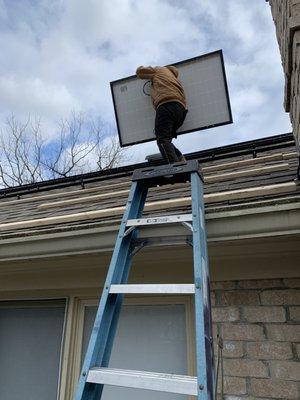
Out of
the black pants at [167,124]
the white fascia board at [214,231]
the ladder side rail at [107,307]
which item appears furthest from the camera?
the black pants at [167,124]

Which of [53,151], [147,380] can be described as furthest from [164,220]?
[53,151]

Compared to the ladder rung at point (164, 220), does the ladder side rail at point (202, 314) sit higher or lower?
lower

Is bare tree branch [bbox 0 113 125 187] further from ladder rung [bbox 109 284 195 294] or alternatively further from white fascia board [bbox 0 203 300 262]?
ladder rung [bbox 109 284 195 294]

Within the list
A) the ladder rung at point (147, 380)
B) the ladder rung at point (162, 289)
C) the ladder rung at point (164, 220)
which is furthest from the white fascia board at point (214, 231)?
the ladder rung at point (147, 380)

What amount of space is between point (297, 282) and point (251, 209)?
688mm

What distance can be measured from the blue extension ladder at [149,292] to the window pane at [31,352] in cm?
137

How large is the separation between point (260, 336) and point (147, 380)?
115 centimetres

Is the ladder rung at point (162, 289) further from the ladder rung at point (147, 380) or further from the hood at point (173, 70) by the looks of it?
the hood at point (173, 70)

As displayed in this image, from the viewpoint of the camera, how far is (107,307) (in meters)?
1.64

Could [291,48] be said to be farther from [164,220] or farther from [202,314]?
[202,314]

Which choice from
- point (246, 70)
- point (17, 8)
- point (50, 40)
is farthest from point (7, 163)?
point (246, 70)

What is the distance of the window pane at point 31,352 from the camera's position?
279cm

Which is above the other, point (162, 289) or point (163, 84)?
point (163, 84)

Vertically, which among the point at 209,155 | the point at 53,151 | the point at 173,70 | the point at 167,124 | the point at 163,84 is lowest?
the point at 167,124
